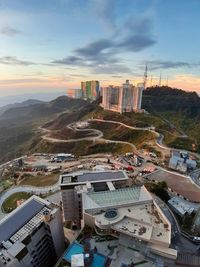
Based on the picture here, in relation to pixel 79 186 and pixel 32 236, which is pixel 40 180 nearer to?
pixel 79 186

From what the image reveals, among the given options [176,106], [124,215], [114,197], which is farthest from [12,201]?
[176,106]

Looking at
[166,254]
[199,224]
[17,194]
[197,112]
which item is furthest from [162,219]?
[197,112]

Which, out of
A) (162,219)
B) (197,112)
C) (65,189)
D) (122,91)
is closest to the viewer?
(162,219)

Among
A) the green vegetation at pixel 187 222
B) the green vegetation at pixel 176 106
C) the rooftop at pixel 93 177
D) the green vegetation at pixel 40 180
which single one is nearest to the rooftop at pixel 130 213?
the rooftop at pixel 93 177

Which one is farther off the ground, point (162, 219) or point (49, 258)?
point (162, 219)

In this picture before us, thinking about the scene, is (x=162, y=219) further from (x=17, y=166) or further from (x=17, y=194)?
(x=17, y=166)

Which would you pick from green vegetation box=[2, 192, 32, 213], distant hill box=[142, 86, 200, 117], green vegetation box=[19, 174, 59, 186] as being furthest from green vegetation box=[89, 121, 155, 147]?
green vegetation box=[2, 192, 32, 213]

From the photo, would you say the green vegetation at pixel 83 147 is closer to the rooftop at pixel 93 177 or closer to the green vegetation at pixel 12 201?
the green vegetation at pixel 12 201
